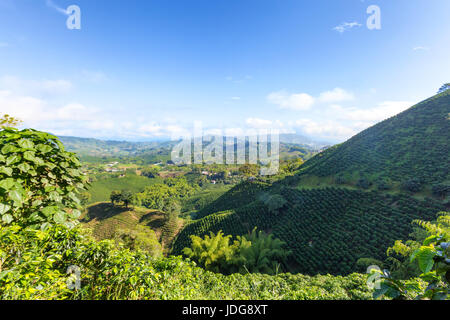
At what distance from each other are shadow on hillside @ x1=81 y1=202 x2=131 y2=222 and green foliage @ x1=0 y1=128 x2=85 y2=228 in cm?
4250

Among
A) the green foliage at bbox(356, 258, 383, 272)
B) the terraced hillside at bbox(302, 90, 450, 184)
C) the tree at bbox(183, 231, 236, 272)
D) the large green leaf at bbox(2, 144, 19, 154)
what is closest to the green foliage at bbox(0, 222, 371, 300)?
the large green leaf at bbox(2, 144, 19, 154)

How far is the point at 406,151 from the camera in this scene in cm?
2377

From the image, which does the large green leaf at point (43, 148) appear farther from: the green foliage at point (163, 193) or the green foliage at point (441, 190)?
the green foliage at point (163, 193)

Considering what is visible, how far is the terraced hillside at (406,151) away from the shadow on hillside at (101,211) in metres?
43.7

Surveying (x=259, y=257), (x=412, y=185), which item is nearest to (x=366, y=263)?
(x=259, y=257)

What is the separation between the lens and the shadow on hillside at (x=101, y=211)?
3669cm

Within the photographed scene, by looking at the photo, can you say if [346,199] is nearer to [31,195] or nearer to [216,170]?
[31,195]

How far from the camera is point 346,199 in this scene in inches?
790

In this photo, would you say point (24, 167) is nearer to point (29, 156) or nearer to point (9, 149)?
point (29, 156)

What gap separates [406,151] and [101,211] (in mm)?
59671

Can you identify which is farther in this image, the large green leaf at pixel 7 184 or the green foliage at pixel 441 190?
the green foliage at pixel 441 190

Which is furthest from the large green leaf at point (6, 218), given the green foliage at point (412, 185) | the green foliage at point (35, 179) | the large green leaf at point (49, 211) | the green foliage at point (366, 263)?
the green foliage at point (412, 185)

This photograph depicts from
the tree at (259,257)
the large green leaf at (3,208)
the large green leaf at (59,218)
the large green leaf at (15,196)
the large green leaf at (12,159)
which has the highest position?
the large green leaf at (12,159)
